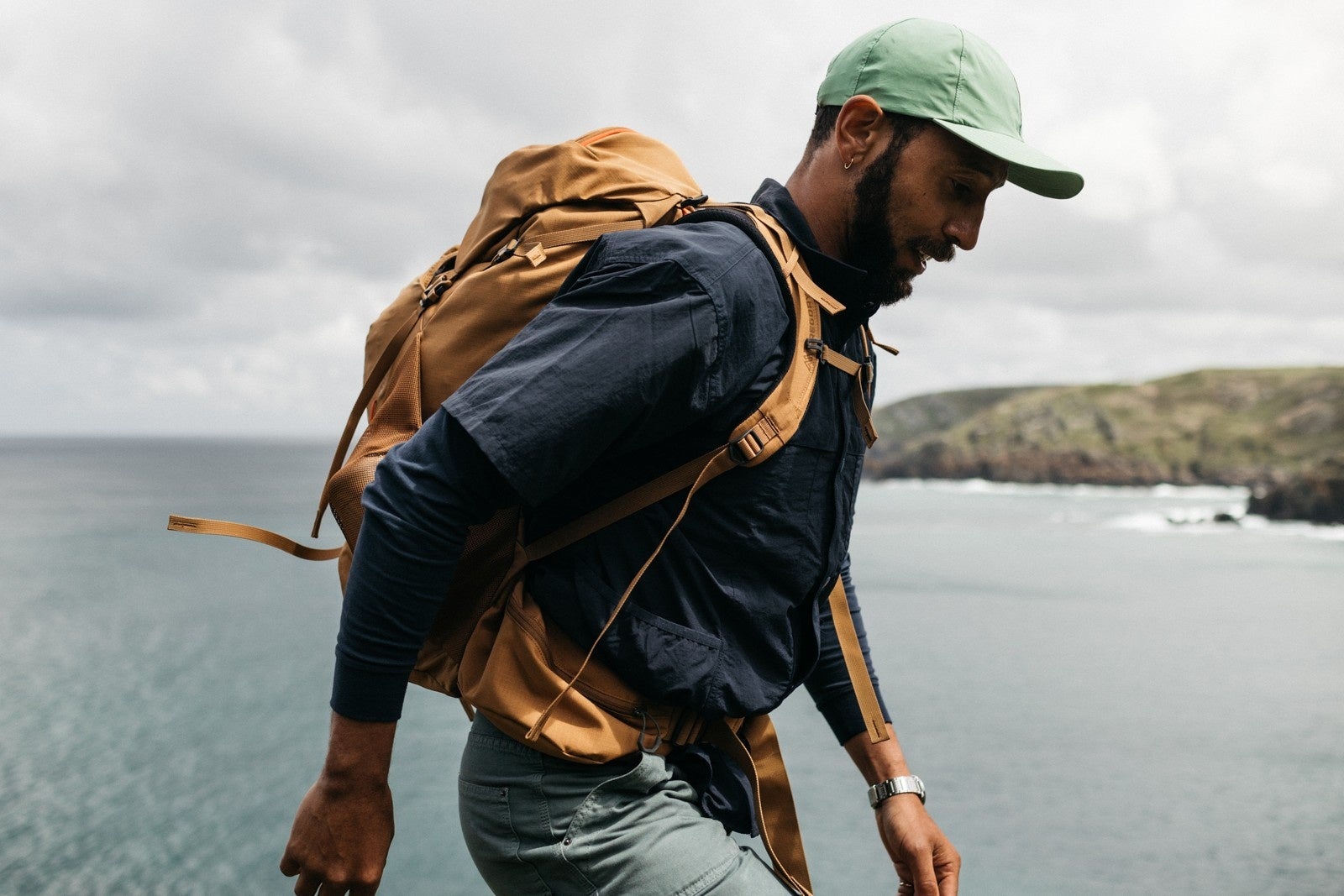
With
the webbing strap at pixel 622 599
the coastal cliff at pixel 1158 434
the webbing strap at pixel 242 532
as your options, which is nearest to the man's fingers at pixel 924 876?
the webbing strap at pixel 622 599

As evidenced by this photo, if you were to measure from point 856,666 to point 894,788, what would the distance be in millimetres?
296

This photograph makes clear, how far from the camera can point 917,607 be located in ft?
129

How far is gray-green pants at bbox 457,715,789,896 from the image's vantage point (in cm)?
188

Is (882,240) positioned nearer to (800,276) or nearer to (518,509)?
(800,276)

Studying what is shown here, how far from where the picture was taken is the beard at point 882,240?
2104mm

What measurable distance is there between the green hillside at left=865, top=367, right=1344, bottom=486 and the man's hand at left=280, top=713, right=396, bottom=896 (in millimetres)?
117555

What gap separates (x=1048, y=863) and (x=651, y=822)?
722 inches

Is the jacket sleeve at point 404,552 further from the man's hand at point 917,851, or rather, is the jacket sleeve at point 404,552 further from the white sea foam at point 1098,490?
the white sea foam at point 1098,490

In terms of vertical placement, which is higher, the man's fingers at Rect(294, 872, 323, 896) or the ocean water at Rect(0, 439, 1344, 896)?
the man's fingers at Rect(294, 872, 323, 896)

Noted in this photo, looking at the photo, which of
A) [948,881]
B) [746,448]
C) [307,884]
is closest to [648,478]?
[746,448]

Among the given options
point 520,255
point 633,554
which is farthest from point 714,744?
point 520,255

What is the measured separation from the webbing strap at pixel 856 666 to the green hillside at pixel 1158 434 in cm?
11655

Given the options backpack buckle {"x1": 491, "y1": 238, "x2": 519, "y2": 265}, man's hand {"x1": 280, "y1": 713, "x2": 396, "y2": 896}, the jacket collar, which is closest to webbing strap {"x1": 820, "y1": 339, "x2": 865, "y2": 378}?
the jacket collar

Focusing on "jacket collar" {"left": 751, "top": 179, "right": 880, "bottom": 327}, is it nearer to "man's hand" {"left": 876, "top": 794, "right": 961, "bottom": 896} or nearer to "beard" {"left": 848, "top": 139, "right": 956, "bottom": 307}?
"beard" {"left": 848, "top": 139, "right": 956, "bottom": 307}
